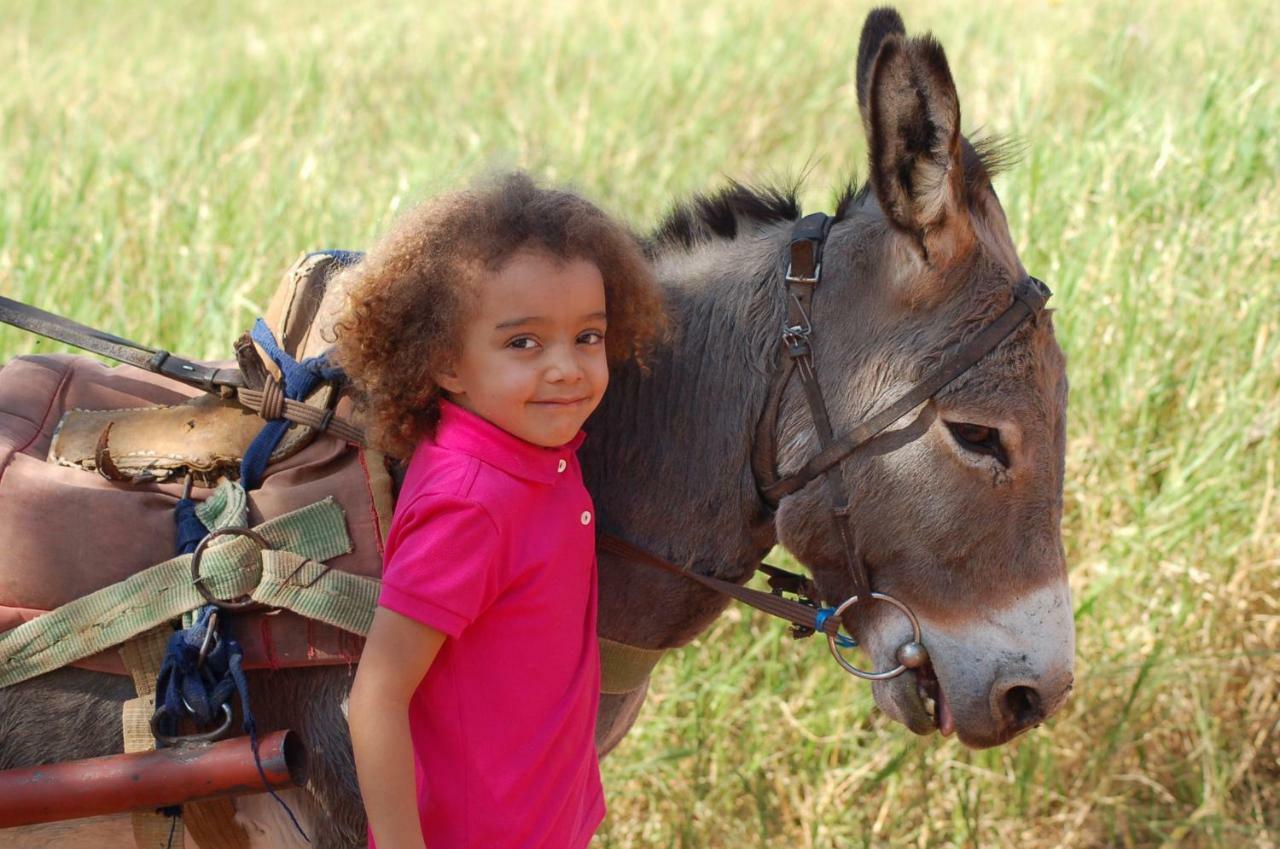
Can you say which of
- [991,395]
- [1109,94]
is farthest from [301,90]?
[991,395]

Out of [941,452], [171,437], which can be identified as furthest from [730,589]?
[171,437]

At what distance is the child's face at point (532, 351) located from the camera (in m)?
1.73

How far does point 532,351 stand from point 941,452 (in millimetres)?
653

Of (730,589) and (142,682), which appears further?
(730,589)

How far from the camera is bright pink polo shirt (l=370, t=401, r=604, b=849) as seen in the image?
5.50 ft

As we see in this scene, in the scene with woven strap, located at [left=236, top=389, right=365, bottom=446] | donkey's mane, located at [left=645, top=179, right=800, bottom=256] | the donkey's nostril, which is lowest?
the donkey's nostril

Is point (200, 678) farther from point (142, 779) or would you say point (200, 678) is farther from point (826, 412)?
point (826, 412)

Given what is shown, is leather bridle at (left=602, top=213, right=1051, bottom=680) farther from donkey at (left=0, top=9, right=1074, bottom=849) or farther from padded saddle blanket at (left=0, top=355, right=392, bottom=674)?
padded saddle blanket at (left=0, top=355, right=392, bottom=674)

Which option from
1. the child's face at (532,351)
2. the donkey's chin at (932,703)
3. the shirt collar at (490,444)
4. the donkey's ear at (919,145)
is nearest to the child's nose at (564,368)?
the child's face at (532,351)

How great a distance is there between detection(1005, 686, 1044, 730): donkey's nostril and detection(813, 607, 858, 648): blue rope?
0.26 m

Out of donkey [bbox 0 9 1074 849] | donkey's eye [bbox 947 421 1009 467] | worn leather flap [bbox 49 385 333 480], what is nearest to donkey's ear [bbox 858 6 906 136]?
donkey [bbox 0 9 1074 849]

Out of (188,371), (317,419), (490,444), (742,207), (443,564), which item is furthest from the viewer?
(742,207)

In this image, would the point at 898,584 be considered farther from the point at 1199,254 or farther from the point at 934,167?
the point at 1199,254

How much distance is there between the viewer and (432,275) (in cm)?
177
